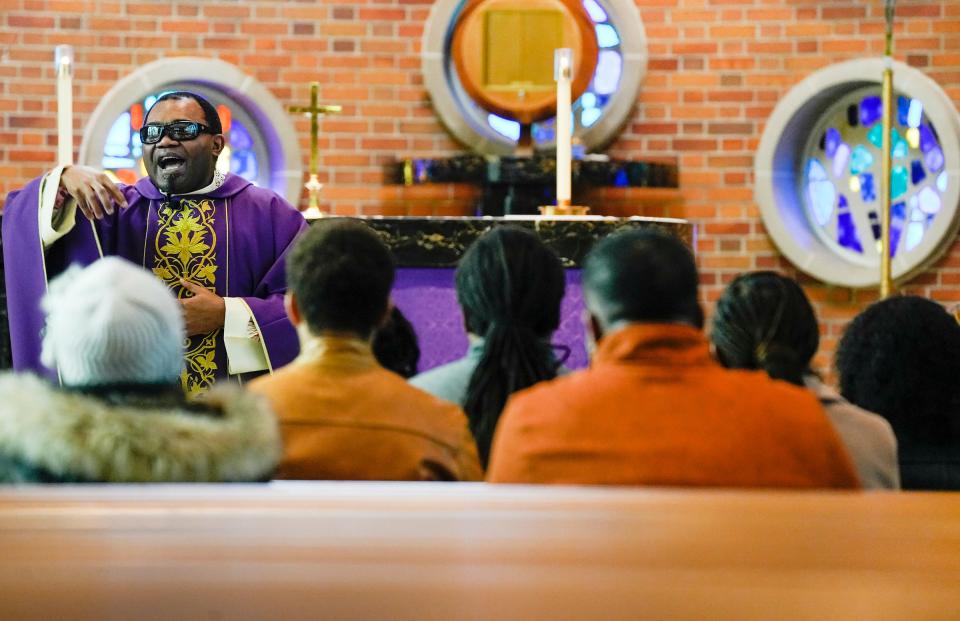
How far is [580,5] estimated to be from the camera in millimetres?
6605

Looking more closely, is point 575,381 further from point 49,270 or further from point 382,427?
point 49,270

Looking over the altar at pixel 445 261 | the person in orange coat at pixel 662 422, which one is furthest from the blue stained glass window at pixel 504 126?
the person in orange coat at pixel 662 422

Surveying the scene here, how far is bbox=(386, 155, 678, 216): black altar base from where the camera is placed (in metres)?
5.98

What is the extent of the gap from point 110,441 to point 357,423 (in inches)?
20.5

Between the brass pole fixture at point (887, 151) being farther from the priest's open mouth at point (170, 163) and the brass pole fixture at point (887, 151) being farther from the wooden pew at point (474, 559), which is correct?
the wooden pew at point (474, 559)

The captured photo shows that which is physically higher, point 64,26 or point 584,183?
point 64,26

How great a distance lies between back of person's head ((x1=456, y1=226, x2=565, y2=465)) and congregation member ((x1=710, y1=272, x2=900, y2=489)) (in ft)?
1.03

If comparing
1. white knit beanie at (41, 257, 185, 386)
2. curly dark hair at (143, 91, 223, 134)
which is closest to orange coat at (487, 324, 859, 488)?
white knit beanie at (41, 257, 185, 386)

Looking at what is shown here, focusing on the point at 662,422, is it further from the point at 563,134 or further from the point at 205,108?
the point at 563,134

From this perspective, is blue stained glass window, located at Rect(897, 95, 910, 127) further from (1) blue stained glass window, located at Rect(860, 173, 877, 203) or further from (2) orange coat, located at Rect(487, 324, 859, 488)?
(2) orange coat, located at Rect(487, 324, 859, 488)

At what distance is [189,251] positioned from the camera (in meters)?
3.97

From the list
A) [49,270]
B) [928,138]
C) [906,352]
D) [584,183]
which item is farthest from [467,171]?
[906,352]

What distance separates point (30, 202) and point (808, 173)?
428 centimetres

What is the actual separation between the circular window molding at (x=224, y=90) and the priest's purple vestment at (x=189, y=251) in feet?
8.67
